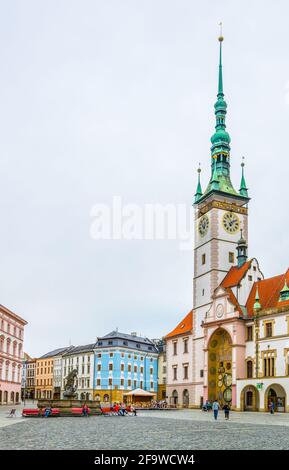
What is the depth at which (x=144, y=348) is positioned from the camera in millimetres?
100750

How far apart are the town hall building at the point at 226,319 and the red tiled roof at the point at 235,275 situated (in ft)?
0.11

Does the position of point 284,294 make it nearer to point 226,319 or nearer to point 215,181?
point 226,319

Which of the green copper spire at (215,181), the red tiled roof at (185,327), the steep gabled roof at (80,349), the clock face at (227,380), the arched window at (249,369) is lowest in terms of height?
the clock face at (227,380)

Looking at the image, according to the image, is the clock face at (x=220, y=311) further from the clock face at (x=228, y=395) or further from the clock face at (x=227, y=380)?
the clock face at (x=228, y=395)

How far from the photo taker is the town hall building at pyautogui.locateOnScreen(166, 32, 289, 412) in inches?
1907

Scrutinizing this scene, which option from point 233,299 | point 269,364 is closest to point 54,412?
point 269,364

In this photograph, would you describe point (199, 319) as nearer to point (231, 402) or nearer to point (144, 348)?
point (231, 402)

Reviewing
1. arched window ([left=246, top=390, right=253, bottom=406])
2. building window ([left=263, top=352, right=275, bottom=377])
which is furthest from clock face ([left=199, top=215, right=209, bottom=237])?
arched window ([left=246, top=390, right=253, bottom=406])

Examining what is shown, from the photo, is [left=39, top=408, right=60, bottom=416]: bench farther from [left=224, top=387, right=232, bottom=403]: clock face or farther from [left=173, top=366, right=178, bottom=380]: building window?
[left=173, top=366, right=178, bottom=380]: building window

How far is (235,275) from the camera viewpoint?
2387 inches

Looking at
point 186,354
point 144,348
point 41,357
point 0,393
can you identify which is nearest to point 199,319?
point 186,354

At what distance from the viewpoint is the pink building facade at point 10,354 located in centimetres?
6644

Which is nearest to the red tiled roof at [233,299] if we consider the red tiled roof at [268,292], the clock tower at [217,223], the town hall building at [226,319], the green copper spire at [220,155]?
the town hall building at [226,319]
